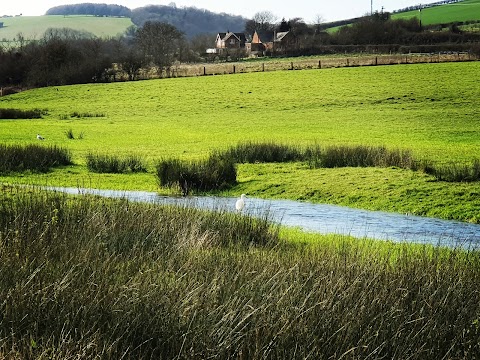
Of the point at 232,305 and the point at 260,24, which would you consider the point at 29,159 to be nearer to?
the point at 232,305

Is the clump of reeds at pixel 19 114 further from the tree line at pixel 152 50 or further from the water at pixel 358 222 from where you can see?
the water at pixel 358 222

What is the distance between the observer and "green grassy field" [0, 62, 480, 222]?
22270 mm

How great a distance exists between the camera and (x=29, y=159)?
1033 inches

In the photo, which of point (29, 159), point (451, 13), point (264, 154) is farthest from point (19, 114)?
point (451, 13)

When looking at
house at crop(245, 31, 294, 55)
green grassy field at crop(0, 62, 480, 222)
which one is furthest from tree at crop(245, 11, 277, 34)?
green grassy field at crop(0, 62, 480, 222)

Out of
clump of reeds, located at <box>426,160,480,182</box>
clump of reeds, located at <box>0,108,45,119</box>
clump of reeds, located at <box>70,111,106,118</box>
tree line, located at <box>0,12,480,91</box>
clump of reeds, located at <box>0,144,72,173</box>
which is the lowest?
clump of reeds, located at <box>70,111,106,118</box>

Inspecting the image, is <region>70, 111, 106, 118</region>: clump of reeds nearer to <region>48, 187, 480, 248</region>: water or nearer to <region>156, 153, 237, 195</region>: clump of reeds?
<region>156, 153, 237, 195</region>: clump of reeds

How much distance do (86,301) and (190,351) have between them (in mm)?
1384

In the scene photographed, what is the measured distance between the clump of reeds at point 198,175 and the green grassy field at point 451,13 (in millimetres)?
85430

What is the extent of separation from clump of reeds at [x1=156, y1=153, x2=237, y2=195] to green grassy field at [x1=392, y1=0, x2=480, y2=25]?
280 ft

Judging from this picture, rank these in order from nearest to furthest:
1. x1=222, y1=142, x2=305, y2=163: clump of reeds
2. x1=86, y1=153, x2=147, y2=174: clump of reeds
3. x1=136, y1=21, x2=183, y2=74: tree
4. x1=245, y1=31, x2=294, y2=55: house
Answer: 1. x1=86, y1=153, x2=147, y2=174: clump of reeds
2. x1=222, y1=142, x2=305, y2=163: clump of reeds
3. x1=136, y1=21, x2=183, y2=74: tree
4. x1=245, y1=31, x2=294, y2=55: house

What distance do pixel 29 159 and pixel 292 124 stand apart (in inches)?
921

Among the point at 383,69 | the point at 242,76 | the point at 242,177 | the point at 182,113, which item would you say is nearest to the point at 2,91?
the point at 242,76

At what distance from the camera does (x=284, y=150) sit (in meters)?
29.9
